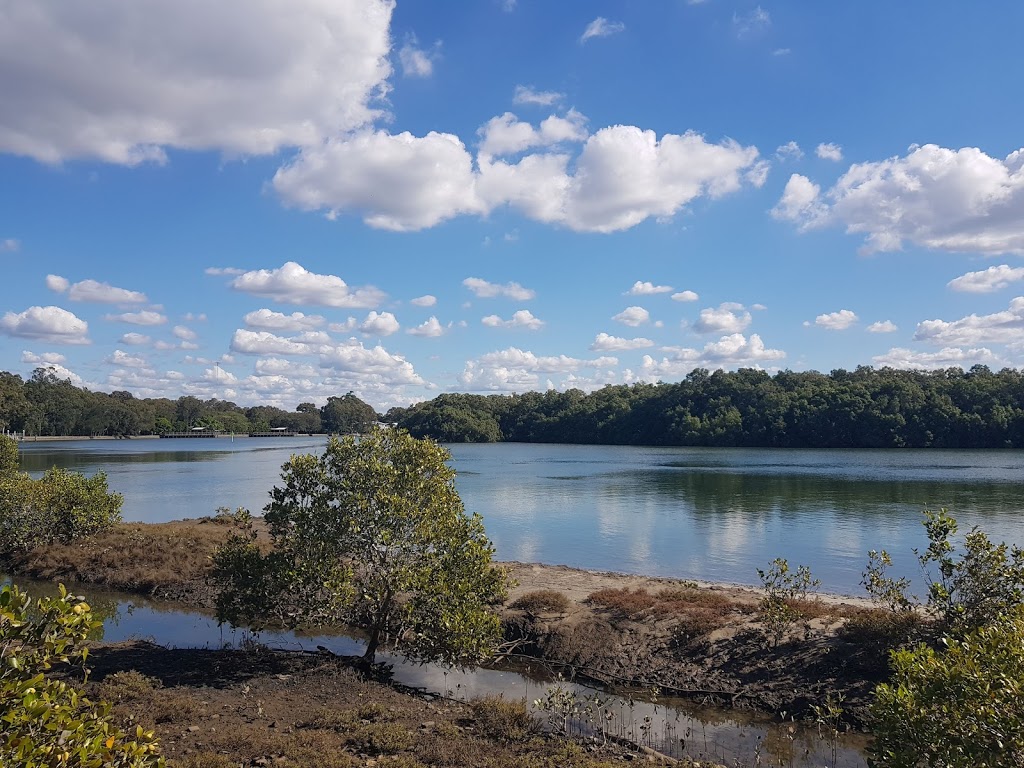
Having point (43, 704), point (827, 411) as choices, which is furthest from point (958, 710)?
point (827, 411)

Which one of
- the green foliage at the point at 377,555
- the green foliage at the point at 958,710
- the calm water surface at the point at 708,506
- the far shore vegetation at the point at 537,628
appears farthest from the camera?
the calm water surface at the point at 708,506

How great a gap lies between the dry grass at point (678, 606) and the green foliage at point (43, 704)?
18246mm

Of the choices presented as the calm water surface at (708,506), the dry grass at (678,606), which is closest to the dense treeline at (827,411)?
the calm water surface at (708,506)

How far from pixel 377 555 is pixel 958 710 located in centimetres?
1353

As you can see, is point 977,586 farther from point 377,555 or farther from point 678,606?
point 377,555

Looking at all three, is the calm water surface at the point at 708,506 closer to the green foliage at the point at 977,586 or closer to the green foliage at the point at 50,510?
the green foliage at the point at 977,586

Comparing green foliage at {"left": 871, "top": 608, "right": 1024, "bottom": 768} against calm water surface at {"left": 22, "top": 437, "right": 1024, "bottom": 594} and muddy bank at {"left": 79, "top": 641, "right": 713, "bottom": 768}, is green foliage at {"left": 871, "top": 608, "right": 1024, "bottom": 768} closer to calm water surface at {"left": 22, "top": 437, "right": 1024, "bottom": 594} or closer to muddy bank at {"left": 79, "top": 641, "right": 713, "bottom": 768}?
muddy bank at {"left": 79, "top": 641, "right": 713, "bottom": 768}

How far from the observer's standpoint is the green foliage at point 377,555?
57.0ft

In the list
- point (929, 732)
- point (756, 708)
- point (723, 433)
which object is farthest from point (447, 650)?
point (723, 433)

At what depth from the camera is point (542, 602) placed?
23.7 meters

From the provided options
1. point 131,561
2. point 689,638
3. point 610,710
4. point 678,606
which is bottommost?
point 610,710

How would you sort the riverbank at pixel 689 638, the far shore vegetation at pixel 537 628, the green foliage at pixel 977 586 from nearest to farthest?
1. the far shore vegetation at pixel 537 628
2. the green foliage at pixel 977 586
3. the riverbank at pixel 689 638

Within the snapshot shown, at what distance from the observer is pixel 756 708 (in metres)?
17.0

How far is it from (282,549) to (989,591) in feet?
59.2
